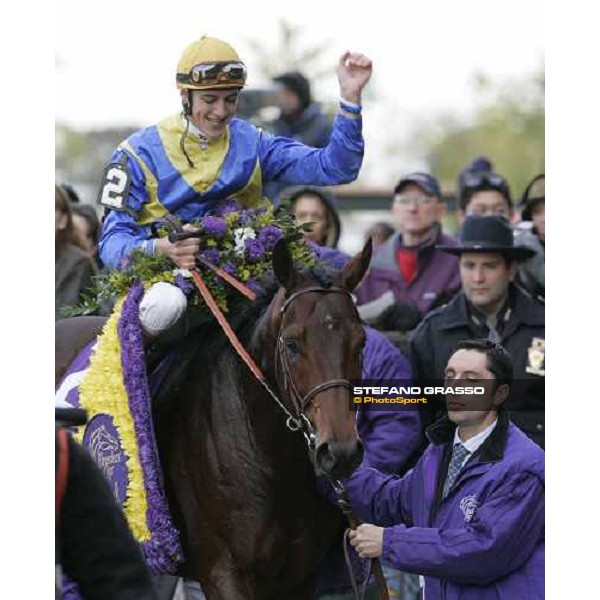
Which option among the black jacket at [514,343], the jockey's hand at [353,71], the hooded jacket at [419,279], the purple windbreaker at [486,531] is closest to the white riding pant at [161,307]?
the jockey's hand at [353,71]

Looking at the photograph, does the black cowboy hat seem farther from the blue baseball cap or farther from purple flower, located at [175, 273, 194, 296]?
purple flower, located at [175, 273, 194, 296]

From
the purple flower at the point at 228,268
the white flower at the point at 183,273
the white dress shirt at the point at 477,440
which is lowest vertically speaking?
the white dress shirt at the point at 477,440

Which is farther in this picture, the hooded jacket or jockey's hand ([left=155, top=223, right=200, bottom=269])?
the hooded jacket

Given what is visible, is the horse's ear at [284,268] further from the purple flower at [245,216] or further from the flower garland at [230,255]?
the purple flower at [245,216]

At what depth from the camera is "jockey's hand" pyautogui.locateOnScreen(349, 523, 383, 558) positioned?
20.0ft

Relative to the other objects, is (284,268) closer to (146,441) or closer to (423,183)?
(146,441)

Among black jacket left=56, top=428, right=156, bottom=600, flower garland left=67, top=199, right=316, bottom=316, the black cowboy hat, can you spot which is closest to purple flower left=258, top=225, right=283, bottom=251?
flower garland left=67, top=199, right=316, bottom=316

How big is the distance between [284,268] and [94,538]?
263 cm

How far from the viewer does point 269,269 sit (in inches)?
259

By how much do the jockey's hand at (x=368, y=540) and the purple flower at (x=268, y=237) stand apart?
1.25 m

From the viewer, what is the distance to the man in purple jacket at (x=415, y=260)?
9031mm

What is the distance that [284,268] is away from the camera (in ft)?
20.6

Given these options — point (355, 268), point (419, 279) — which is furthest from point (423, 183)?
point (355, 268)
